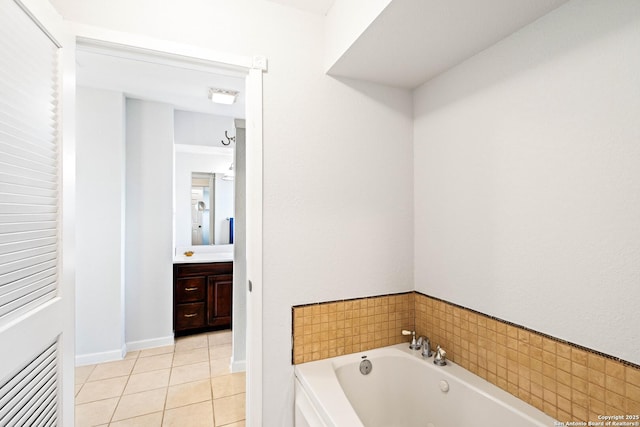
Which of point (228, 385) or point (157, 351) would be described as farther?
point (157, 351)

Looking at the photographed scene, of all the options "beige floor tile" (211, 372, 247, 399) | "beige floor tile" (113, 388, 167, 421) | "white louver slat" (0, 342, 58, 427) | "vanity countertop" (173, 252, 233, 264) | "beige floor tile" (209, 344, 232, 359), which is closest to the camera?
"white louver slat" (0, 342, 58, 427)

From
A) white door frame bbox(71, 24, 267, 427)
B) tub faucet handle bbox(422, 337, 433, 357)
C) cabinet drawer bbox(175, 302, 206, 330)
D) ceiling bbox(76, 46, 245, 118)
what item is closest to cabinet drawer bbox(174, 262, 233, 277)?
cabinet drawer bbox(175, 302, 206, 330)

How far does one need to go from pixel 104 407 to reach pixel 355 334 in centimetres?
190

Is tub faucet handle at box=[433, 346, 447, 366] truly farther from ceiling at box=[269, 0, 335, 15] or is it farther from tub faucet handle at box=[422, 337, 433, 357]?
ceiling at box=[269, 0, 335, 15]

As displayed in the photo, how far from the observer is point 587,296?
1066 millimetres

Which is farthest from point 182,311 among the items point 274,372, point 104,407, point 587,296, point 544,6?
point 544,6

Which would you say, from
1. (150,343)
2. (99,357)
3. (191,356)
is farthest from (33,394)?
(150,343)

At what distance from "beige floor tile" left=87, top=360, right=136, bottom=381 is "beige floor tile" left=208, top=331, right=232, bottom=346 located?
745 millimetres

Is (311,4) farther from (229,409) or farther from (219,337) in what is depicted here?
(219,337)

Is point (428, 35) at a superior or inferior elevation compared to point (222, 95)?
inferior

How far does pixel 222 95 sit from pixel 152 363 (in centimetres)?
256

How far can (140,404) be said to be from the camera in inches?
86.0

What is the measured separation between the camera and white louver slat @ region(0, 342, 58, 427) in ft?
2.90

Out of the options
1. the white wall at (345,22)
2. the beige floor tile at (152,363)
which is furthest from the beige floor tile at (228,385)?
the white wall at (345,22)
